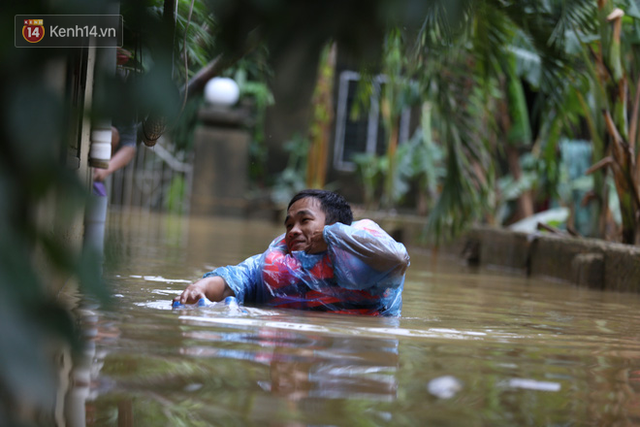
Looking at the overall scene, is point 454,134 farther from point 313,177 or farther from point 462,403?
point 313,177

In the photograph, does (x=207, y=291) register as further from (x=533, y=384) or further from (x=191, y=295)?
(x=533, y=384)

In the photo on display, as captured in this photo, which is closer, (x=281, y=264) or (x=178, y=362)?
(x=178, y=362)

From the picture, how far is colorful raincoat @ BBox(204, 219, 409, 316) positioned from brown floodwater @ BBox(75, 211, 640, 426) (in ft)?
0.45

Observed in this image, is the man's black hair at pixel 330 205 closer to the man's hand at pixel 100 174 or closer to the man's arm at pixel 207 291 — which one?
the man's arm at pixel 207 291

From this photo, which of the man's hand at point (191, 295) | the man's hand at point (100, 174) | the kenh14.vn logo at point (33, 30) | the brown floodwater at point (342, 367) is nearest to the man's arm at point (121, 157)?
the man's hand at point (100, 174)

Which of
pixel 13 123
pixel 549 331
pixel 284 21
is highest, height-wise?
pixel 284 21

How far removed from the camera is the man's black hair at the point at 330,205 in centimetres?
322

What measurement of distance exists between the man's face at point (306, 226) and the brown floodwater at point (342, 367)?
0.87 ft

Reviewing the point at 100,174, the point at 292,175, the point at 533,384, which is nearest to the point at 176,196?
the point at 292,175

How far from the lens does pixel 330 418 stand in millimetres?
1393

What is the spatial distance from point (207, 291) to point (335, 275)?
1.53ft

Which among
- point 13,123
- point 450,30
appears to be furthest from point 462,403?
point 13,123

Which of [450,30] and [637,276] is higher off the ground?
[450,30]

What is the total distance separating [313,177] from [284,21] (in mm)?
12390
